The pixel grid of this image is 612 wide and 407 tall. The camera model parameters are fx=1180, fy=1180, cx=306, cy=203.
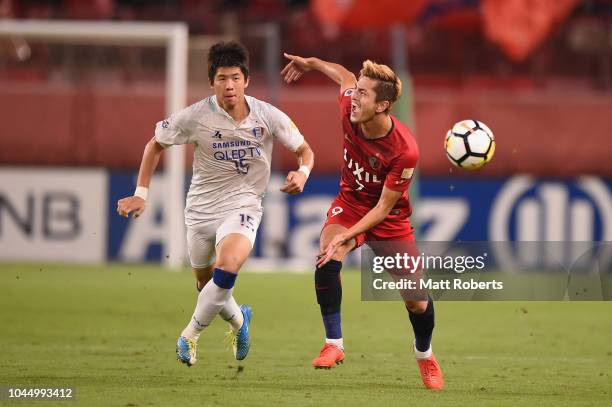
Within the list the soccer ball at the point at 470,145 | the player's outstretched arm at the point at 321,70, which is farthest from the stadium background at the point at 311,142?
the player's outstretched arm at the point at 321,70

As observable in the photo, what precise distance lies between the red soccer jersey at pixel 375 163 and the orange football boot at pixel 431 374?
100cm

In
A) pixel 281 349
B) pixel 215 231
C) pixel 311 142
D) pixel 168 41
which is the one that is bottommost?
pixel 281 349

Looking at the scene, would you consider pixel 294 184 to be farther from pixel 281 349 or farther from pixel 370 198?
pixel 281 349

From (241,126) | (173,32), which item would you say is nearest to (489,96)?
(173,32)

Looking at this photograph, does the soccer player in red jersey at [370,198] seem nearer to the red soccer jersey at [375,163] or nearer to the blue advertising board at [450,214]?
the red soccer jersey at [375,163]

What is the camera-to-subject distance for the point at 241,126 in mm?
8016

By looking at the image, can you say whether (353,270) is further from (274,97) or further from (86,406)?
(86,406)

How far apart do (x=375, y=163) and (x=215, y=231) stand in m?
1.25

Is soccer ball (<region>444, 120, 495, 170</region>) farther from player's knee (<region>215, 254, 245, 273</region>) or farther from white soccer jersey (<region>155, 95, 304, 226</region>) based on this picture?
player's knee (<region>215, 254, 245, 273</region>)

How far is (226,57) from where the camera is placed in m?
7.77

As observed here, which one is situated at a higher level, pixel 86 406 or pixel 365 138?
pixel 365 138

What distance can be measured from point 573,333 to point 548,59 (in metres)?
9.33

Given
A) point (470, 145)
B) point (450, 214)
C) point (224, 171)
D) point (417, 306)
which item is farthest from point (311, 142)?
point (417, 306)

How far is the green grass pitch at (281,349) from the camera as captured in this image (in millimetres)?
7293
